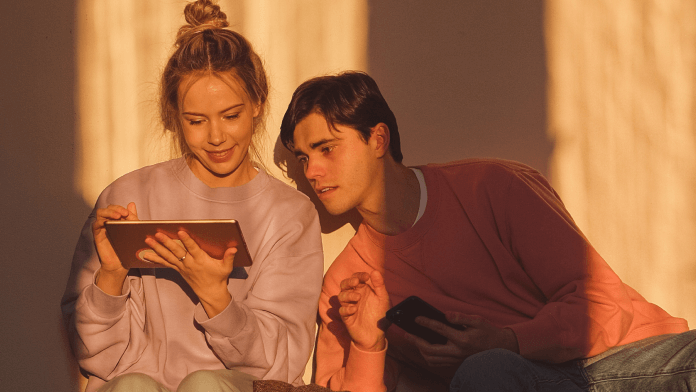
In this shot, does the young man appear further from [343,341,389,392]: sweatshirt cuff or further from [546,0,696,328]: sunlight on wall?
[546,0,696,328]: sunlight on wall

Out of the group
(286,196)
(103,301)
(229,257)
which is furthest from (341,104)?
(103,301)

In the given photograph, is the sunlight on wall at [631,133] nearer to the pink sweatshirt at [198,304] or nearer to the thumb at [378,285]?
the thumb at [378,285]

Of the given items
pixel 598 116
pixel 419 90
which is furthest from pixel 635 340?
pixel 419 90

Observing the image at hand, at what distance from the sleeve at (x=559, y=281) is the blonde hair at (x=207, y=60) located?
688mm

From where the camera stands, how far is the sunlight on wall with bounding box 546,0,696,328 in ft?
6.27

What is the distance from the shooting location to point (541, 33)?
6.25 ft

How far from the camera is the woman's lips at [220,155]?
5.02ft

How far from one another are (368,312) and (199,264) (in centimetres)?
41

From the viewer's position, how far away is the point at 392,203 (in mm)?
1620

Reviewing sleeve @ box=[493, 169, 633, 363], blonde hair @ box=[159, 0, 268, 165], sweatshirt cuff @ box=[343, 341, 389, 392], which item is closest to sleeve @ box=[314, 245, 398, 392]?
sweatshirt cuff @ box=[343, 341, 389, 392]

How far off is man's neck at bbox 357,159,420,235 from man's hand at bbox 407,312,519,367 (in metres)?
Answer: 0.34

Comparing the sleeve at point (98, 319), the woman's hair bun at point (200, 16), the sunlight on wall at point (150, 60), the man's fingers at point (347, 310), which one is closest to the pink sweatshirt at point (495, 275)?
the man's fingers at point (347, 310)

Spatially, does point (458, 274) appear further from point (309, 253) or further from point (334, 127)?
point (334, 127)

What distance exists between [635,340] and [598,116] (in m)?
0.76
